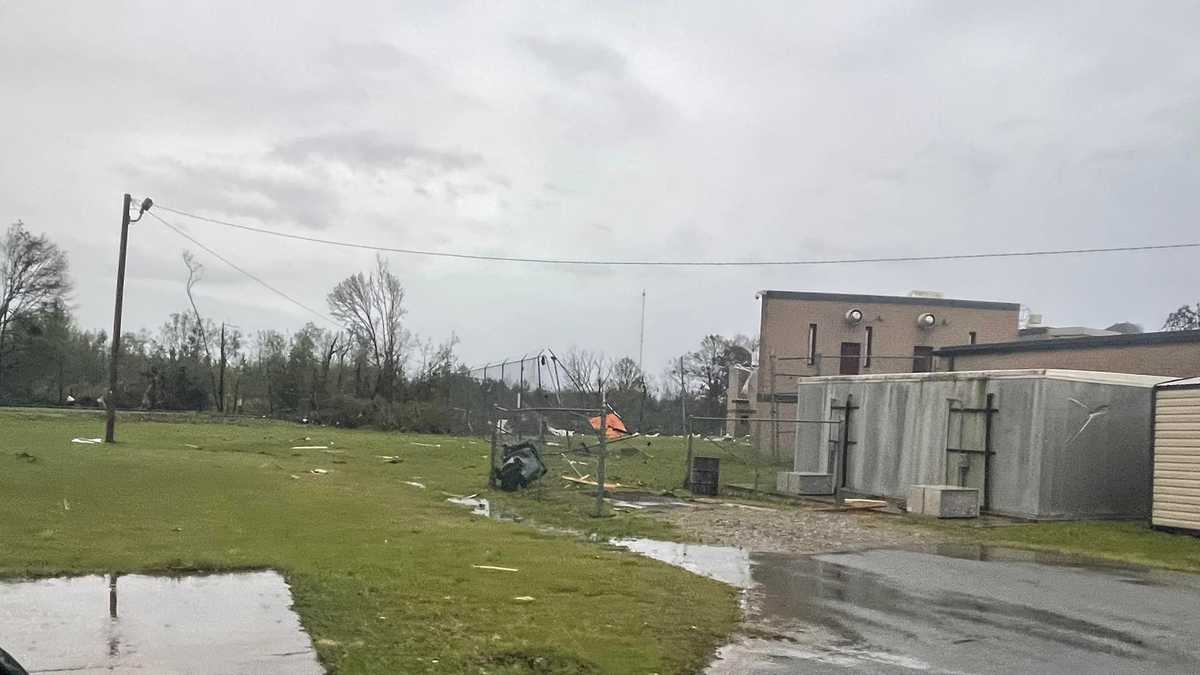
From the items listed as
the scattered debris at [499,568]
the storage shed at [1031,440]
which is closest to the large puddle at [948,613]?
the scattered debris at [499,568]

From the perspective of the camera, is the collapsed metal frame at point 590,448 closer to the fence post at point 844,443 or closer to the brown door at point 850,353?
the fence post at point 844,443

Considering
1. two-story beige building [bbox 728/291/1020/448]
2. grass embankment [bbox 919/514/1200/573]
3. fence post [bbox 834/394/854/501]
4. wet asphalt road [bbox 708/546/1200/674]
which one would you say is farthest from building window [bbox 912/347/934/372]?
wet asphalt road [bbox 708/546/1200/674]

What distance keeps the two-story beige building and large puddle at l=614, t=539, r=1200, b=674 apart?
97.1 ft

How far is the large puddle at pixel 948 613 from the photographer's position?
7.29 m

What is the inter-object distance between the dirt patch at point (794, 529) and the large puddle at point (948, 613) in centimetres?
74

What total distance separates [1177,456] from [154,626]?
1607 centimetres

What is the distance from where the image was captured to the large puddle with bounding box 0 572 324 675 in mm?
6082

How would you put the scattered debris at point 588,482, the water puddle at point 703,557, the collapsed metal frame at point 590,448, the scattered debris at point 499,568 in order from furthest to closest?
the scattered debris at point 588,482 → the collapsed metal frame at point 590,448 → the water puddle at point 703,557 → the scattered debris at point 499,568

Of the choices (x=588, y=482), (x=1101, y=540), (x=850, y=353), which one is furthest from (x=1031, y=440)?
(x=850, y=353)

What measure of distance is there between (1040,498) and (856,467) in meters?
5.07

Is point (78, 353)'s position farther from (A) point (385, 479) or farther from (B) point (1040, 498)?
(B) point (1040, 498)

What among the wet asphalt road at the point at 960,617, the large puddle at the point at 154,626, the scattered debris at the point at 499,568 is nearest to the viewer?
the large puddle at the point at 154,626

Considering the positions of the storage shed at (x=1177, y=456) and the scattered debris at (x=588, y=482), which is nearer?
the storage shed at (x=1177, y=456)

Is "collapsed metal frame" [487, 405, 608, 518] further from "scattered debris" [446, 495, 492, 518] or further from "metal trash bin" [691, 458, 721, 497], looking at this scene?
"metal trash bin" [691, 458, 721, 497]
